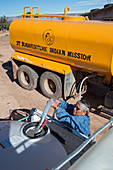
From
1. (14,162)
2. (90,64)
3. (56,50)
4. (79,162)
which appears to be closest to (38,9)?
(56,50)

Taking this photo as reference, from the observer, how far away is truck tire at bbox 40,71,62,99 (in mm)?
5988

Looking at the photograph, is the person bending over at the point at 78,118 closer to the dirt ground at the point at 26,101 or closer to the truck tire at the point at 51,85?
the dirt ground at the point at 26,101

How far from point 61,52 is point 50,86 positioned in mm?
1642

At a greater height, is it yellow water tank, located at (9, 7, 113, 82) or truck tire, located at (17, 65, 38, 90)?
yellow water tank, located at (9, 7, 113, 82)

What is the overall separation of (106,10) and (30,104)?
42.5 ft

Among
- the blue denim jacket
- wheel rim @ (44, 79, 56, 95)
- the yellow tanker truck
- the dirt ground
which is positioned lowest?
the dirt ground

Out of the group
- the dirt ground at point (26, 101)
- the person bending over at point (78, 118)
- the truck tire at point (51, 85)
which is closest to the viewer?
the person bending over at point (78, 118)

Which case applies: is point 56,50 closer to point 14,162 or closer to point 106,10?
point 14,162

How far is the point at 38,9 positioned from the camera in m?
7.33

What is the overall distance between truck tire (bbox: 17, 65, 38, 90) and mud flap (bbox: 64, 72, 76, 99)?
5.34ft

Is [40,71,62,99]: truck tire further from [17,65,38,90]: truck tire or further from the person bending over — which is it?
the person bending over

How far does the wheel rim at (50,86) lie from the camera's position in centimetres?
642

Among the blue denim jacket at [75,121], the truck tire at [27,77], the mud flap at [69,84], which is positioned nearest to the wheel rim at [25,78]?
the truck tire at [27,77]

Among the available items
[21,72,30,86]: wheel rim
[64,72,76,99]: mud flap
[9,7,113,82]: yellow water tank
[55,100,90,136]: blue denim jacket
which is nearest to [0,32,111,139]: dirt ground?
[21,72,30,86]: wheel rim
